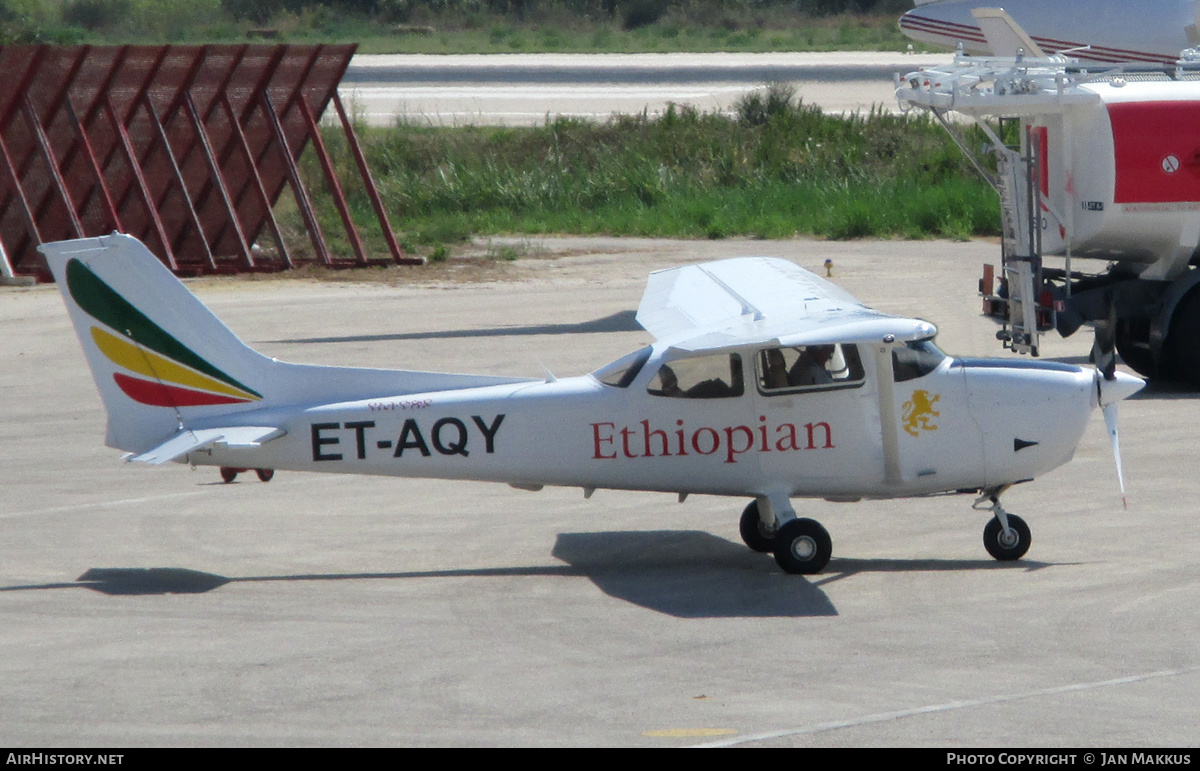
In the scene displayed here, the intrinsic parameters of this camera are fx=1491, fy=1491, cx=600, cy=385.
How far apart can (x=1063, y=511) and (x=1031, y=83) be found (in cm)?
599

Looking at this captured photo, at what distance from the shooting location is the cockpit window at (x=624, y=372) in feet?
32.4

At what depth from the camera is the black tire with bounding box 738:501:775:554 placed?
405 inches

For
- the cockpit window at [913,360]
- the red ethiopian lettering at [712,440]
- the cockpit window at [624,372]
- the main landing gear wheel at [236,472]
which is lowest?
the red ethiopian lettering at [712,440]

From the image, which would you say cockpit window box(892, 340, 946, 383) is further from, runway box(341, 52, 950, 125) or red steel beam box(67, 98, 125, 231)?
runway box(341, 52, 950, 125)

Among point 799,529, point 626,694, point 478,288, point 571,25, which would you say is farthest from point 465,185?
point 571,25

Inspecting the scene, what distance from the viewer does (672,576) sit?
32.3 ft

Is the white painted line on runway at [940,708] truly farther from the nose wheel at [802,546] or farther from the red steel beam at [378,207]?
the red steel beam at [378,207]

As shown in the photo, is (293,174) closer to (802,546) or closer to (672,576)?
(672,576)

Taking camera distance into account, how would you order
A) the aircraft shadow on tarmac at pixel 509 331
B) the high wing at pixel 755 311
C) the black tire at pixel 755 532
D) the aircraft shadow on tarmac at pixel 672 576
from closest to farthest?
the high wing at pixel 755 311, the aircraft shadow on tarmac at pixel 672 576, the black tire at pixel 755 532, the aircraft shadow on tarmac at pixel 509 331

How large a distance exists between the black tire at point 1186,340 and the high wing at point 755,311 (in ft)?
21.0

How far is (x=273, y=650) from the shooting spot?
324 inches

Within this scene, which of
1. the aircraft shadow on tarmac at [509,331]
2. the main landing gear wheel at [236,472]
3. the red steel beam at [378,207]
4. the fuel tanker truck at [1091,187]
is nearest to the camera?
the main landing gear wheel at [236,472]

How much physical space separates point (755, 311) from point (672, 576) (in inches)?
72.1

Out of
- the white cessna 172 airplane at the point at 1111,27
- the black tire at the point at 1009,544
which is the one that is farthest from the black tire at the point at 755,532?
the white cessna 172 airplane at the point at 1111,27
